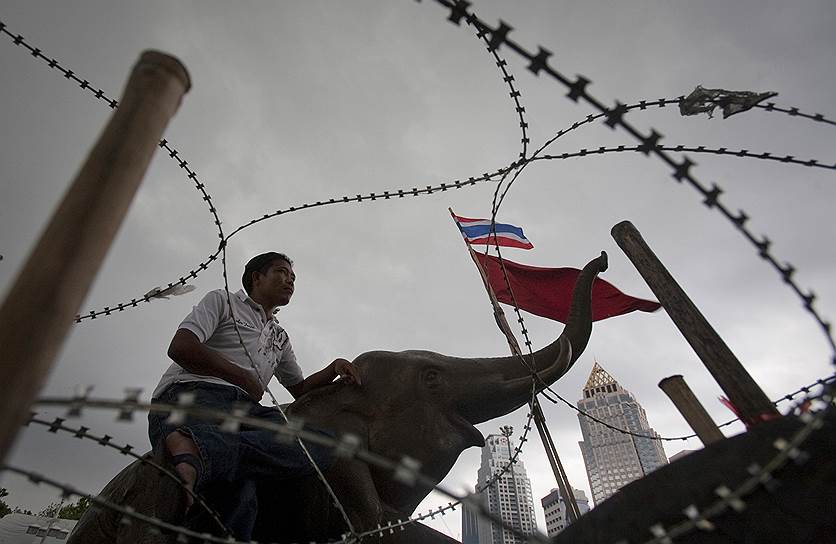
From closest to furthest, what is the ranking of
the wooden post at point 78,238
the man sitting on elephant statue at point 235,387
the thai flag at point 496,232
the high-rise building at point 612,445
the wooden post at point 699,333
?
1. the wooden post at point 78,238
2. the wooden post at point 699,333
3. the man sitting on elephant statue at point 235,387
4. the thai flag at point 496,232
5. the high-rise building at point 612,445

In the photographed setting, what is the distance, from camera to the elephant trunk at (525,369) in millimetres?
4082

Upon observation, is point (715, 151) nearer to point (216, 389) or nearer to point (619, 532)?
point (619, 532)

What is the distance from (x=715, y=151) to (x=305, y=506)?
10.7 ft

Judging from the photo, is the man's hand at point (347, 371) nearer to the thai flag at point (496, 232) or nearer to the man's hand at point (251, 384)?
the man's hand at point (251, 384)

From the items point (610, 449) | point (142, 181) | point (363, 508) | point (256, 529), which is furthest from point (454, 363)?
point (610, 449)

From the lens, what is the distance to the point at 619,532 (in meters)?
1.75

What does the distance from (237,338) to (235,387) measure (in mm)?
424

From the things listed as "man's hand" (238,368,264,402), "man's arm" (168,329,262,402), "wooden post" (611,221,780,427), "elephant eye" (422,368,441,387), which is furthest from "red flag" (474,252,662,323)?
"man's arm" (168,329,262,402)

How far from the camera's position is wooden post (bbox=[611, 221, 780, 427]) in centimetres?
257

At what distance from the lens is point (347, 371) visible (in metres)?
4.05

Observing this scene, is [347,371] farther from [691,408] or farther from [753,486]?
[753,486]

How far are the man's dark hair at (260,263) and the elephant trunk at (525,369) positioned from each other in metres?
1.92

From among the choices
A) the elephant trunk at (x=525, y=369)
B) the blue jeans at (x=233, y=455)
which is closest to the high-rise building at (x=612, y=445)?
the elephant trunk at (x=525, y=369)

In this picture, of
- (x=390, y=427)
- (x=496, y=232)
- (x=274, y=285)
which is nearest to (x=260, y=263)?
(x=274, y=285)
